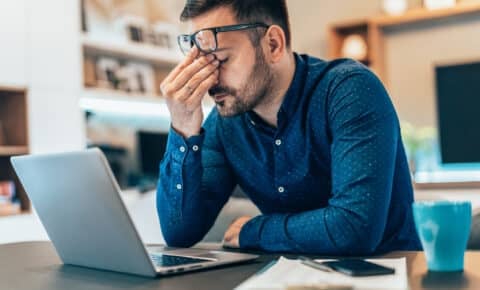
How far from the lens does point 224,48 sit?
141 cm

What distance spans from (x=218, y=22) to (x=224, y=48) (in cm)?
6

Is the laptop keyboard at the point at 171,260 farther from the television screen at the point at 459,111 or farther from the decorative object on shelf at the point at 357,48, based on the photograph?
the decorative object on shelf at the point at 357,48

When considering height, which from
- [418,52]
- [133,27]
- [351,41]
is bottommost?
[418,52]

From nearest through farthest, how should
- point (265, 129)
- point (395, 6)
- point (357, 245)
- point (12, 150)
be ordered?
point (357, 245) → point (265, 129) → point (12, 150) → point (395, 6)

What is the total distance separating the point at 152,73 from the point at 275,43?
282 centimetres

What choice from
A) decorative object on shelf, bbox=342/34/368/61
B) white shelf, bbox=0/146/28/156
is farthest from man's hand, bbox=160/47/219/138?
decorative object on shelf, bbox=342/34/368/61

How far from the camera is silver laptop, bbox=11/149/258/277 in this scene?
0.86m

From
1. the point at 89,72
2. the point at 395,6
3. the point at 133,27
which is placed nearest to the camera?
the point at 89,72

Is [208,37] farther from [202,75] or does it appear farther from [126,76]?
[126,76]

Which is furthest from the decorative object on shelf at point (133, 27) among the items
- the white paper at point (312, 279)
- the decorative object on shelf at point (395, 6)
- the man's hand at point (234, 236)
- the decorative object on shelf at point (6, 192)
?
the white paper at point (312, 279)

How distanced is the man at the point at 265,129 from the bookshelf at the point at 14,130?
1956mm

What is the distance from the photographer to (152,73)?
424 cm

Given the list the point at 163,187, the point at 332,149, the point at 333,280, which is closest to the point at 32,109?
the point at 163,187

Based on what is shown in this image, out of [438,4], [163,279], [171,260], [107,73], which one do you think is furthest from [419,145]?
[163,279]
